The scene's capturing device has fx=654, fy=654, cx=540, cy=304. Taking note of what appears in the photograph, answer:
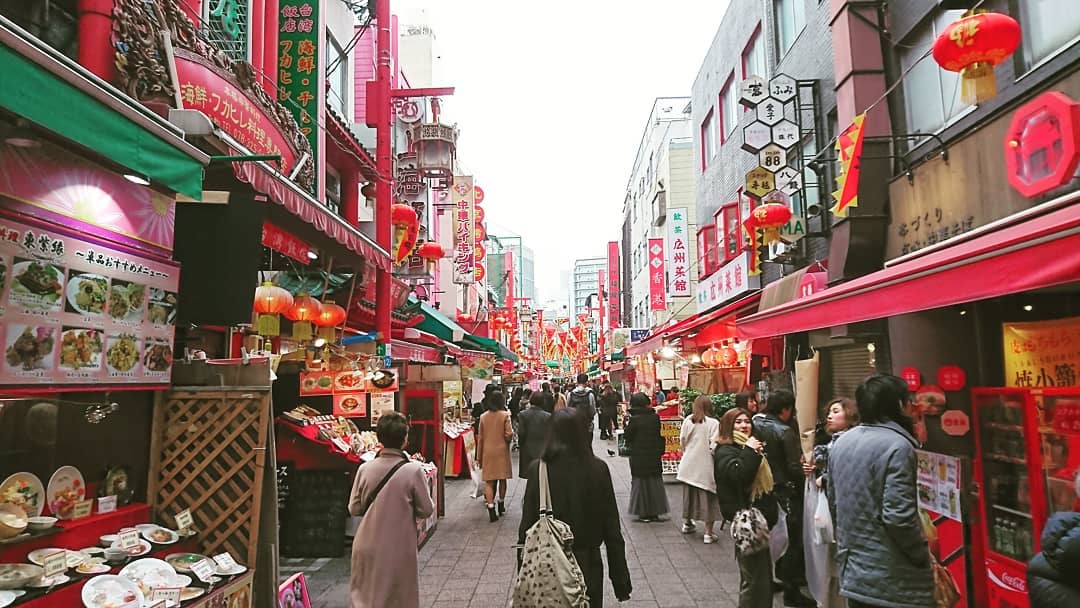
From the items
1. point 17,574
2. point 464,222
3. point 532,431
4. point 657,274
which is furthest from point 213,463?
point 464,222

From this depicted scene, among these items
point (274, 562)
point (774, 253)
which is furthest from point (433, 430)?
point (774, 253)

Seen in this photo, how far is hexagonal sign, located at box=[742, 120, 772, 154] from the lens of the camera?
12.8 meters

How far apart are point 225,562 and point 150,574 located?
1.69ft

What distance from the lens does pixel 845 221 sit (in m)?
9.73

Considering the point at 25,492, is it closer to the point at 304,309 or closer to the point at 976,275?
the point at 304,309

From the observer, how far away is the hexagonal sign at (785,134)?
12734 mm

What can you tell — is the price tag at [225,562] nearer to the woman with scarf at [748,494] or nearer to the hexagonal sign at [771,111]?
the woman with scarf at [748,494]

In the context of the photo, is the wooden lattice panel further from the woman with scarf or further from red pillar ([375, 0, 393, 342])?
red pillar ([375, 0, 393, 342])

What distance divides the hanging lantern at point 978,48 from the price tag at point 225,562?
7652 mm

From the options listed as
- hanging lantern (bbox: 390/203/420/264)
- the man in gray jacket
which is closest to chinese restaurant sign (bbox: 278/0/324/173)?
hanging lantern (bbox: 390/203/420/264)

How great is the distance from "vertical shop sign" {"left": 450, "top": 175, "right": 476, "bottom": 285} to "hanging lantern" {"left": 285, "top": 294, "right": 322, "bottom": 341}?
A: 21.5 meters

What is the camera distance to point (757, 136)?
12.9 meters

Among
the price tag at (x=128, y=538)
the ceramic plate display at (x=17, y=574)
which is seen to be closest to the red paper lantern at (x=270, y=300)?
the price tag at (x=128, y=538)

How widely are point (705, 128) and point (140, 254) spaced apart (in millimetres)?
20391
